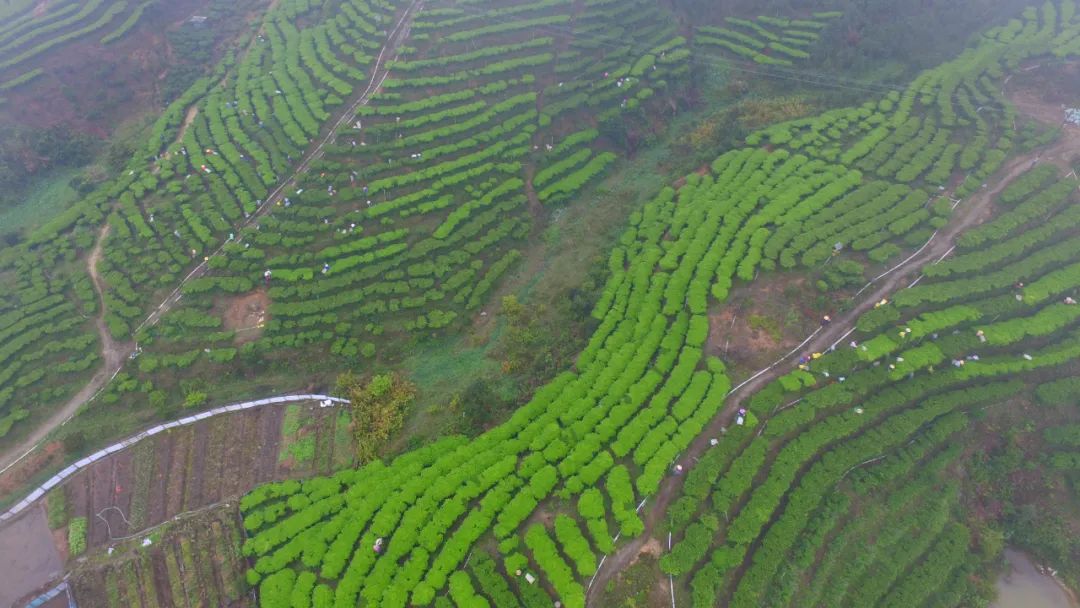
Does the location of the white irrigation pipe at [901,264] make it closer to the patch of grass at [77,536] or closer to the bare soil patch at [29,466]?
the patch of grass at [77,536]

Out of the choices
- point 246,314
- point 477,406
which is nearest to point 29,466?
point 246,314

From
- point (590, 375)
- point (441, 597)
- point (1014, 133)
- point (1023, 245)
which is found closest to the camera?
point (441, 597)

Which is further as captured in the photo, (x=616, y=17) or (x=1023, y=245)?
(x=616, y=17)

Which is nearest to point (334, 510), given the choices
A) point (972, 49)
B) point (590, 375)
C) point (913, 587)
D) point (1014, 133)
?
point (590, 375)

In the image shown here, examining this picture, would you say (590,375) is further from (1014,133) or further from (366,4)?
(366,4)

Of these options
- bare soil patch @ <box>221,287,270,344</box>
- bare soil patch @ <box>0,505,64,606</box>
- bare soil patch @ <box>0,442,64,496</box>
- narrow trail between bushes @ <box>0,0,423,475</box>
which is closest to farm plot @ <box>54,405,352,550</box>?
bare soil patch @ <box>0,505,64,606</box>

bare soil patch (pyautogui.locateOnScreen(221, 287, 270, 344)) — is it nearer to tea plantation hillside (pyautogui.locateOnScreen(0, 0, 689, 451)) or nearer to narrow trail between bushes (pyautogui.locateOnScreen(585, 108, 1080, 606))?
tea plantation hillside (pyautogui.locateOnScreen(0, 0, 689, 451))

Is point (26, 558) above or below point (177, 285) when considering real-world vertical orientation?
below

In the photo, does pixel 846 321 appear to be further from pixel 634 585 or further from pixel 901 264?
pixel 634 585
